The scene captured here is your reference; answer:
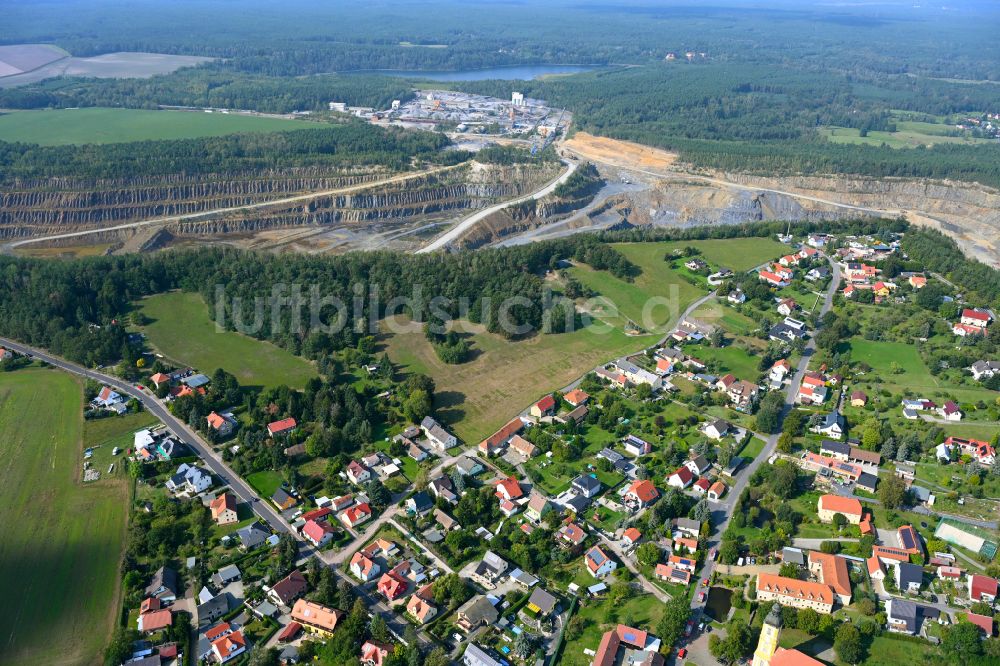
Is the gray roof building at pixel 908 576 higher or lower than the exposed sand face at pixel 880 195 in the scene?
lower

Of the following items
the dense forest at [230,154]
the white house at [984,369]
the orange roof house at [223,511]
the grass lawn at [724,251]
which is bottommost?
the orange roof house at [223,511]

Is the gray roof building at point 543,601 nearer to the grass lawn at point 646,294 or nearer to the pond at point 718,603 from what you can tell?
the pond at point 718,603

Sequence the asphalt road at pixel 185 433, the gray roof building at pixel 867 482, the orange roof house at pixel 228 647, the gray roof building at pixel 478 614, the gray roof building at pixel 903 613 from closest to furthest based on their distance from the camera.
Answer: the orange roof house at pixel 228 647 → the gray roof building at pixel 903 613 → the gray roof building at pixel 478 614 → the asphalt road at pixel 185 433 → the gray roof building at pixel 867 482

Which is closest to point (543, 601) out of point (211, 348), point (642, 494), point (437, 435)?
point (642, 494)

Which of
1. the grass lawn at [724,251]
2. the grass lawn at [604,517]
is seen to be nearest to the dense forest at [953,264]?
the grass lawn at [724,251]

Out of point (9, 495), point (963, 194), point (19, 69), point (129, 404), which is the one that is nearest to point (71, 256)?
point (129, 404)

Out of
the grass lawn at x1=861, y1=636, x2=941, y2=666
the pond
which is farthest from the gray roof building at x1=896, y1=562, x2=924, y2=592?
the pond

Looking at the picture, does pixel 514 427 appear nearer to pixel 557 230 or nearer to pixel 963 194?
pixel 557 230
